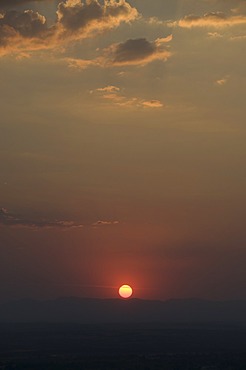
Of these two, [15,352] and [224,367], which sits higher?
[15,352]

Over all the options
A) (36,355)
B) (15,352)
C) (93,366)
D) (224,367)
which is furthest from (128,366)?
(15,352)

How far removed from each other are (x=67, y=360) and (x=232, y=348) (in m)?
50.6

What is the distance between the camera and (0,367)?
455ft

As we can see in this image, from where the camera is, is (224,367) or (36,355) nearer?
(224,367)

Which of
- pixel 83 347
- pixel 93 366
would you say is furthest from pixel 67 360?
pixel 83 347

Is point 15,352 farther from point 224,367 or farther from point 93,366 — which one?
point 224,367

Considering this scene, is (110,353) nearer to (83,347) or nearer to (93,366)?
(83,347)

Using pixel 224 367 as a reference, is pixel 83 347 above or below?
above

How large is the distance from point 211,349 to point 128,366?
51.5 m

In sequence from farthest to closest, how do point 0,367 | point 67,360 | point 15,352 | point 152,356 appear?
point 15,352, point 152,356, point 67,360, point 0,367

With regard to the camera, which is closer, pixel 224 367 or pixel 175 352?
pixel 224 367

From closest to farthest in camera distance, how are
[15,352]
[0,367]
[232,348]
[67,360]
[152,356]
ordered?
[0,367], [67,360], [152,356], [15,352], [232,348]

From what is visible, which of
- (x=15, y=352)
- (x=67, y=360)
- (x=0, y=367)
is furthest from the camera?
(x=15, y=352)

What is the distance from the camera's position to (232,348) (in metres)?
195
